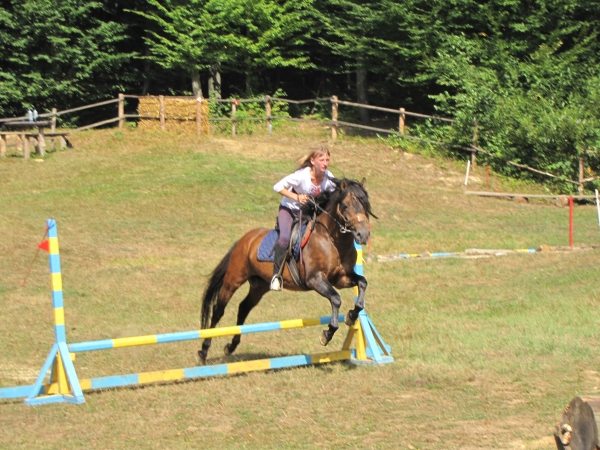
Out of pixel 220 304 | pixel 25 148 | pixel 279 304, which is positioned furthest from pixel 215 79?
pixel 220 304

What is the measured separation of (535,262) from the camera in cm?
1719

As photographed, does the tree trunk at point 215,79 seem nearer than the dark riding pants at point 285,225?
No

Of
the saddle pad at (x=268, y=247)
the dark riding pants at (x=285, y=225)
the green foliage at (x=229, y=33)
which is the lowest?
the saddle pad at (x=268, y=247)

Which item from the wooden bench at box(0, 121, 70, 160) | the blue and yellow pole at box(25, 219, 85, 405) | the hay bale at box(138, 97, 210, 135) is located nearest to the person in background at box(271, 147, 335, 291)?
the blue and yellow pole at box(25, 219, 85, 405)

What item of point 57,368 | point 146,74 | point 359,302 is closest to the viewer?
point 57,368

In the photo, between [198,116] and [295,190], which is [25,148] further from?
[295,190]

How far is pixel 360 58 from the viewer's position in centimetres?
3716

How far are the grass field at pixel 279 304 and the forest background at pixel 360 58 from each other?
277 centimetres

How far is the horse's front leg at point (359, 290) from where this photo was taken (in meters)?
9.35

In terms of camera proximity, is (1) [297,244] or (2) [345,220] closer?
(2) [345,220]

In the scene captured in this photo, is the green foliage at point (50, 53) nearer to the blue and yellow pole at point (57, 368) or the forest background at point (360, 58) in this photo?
the forest background at point (360, 58)

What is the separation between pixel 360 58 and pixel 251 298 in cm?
2780

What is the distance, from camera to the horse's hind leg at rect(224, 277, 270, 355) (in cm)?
1068

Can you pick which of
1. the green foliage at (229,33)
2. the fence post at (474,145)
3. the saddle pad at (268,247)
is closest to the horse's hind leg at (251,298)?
the saddle pad at (268,247)
